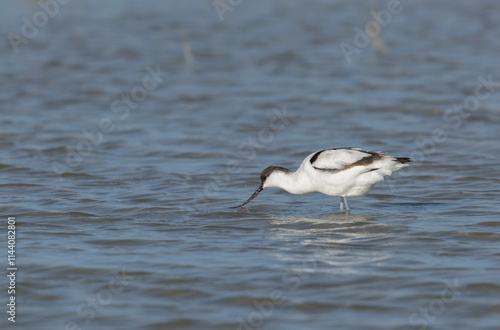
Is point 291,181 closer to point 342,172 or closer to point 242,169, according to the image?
point 342,172

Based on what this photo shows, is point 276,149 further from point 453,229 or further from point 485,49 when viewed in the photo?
point 485,49

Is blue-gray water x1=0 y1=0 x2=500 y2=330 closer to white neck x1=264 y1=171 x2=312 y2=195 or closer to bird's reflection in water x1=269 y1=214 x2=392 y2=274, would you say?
bird's reflection in water x1=269 y1=214 x2=392 y2=274

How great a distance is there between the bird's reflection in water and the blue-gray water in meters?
0.04

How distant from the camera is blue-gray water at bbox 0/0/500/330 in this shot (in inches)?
280

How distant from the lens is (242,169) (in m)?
12.3

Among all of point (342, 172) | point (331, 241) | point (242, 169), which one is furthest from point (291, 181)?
point (242, 169)

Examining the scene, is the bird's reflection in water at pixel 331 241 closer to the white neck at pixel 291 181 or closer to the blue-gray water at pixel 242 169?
the blue-gray water at pixel 242 169

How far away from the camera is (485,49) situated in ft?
67.0

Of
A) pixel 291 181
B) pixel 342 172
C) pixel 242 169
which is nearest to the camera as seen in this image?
pixel 342 172

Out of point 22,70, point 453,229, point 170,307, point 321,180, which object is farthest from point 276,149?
point 22,70

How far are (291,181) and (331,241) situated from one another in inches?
53.3

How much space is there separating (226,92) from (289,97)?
4.43 feet

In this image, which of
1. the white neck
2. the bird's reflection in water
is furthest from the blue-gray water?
the white neck

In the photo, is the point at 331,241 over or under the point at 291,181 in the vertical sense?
under
